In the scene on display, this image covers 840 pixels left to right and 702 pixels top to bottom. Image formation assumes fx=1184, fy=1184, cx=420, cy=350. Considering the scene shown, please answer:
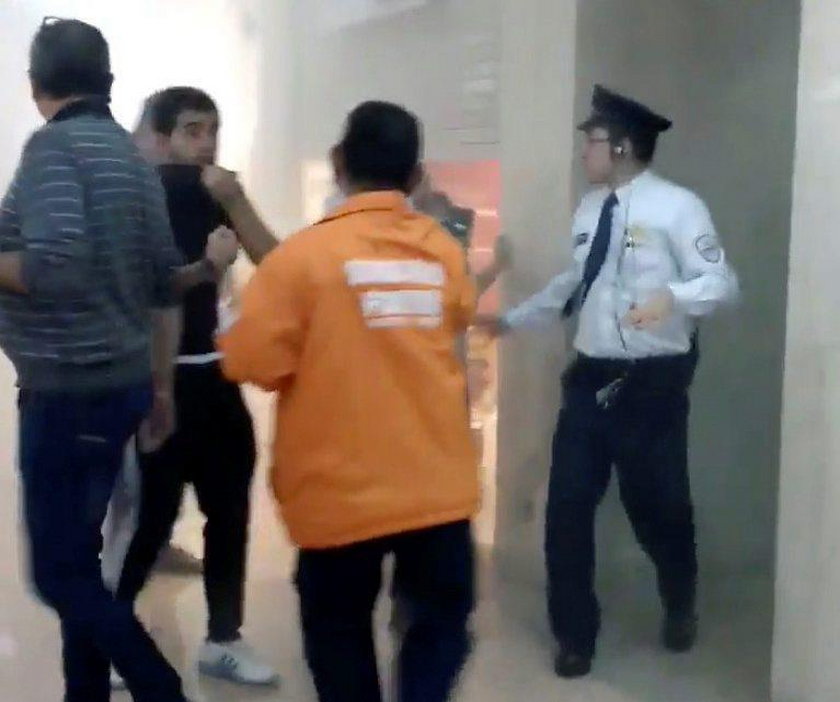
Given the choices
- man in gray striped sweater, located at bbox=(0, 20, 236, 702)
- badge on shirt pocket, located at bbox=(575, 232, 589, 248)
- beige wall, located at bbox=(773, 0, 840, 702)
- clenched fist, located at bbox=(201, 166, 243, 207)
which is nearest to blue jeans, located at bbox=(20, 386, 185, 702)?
man in gray striped sweater, located at bbox=(0, 20, 236, 702)

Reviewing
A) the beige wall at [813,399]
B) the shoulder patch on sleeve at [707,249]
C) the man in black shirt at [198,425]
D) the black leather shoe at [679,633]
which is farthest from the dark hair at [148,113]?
the black leather shoe at [679,633]

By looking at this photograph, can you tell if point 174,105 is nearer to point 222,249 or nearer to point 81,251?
point 222,249

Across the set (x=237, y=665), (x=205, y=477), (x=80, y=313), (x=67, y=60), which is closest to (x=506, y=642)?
(x=237, y=665)

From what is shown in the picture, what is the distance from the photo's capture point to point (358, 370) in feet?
5.39

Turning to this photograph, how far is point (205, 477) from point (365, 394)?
727mm

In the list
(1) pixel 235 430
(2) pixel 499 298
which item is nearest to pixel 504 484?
(2) pixel 499 298

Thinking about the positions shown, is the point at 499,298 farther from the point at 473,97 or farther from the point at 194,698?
the point at 194,698

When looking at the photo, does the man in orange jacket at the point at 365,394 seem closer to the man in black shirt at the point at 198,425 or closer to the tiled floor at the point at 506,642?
the man in black shirt at the point at 198,425

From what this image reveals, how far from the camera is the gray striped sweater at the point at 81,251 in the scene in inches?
64.6

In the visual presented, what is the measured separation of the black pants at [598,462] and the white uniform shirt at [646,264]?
47 millimetres

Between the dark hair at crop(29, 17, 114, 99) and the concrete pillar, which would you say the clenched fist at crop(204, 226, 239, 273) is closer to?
the dark hair at crop(29, 17, 114, 99)

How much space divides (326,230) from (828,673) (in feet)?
4.01

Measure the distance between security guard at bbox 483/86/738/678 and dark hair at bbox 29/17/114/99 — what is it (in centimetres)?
108

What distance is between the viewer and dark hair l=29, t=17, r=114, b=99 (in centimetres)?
171
